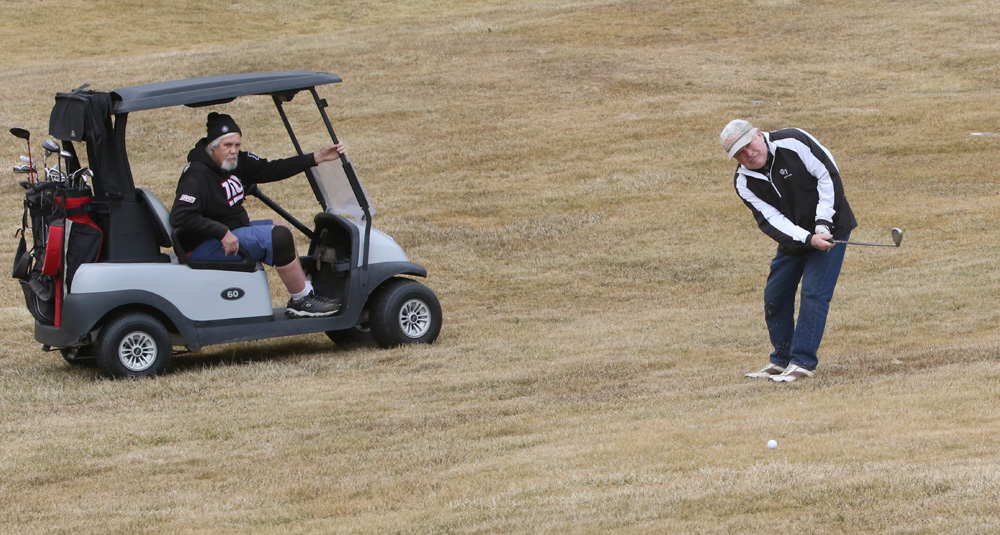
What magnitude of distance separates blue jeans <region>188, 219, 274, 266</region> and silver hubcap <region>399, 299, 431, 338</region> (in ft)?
3.82

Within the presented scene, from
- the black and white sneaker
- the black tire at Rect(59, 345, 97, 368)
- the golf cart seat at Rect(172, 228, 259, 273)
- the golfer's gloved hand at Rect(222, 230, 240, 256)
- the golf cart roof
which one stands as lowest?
the black tire at Rect(59, 345, 97, 368)

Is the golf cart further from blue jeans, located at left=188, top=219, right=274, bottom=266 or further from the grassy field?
the grassy field

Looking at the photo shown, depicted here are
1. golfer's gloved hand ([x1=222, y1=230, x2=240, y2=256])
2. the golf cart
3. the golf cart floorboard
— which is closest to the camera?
the golf cart

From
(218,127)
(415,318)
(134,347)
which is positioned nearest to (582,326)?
(415,318)

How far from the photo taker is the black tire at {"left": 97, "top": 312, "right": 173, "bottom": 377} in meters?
8.45

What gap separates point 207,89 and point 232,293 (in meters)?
1.46

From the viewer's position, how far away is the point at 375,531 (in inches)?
192

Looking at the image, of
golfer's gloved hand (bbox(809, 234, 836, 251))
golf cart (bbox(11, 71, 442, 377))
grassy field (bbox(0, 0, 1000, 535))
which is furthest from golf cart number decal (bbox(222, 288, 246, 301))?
golfer's gloved hand (bbox(809, 234, 836, 251))

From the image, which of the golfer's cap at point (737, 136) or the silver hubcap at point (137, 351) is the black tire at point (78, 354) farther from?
the golfer's cap at point (737, 136)

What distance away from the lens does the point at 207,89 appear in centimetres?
869

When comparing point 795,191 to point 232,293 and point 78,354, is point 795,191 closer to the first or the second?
point 232,293

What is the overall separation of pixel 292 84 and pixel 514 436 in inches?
150

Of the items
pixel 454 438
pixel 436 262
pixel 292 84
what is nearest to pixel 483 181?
pixel 436 262

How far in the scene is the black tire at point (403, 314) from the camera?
9.48 metres
